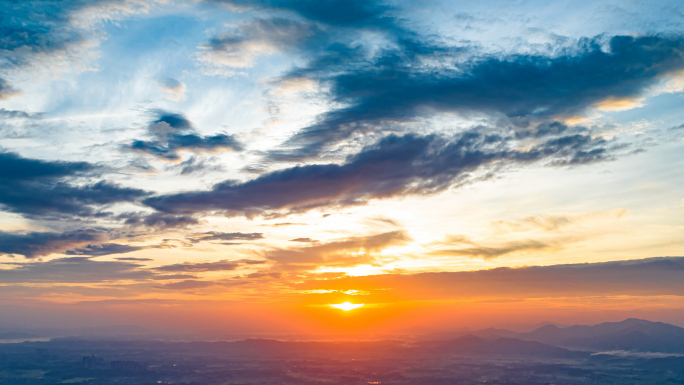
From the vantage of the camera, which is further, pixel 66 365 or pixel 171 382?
pixel 66 365

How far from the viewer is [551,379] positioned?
164 metres

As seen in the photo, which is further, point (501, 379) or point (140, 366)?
point (140, 366)

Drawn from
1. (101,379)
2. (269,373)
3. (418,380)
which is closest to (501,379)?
(418,380)

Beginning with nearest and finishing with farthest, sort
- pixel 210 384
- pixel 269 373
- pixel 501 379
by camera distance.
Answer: pixel 210 384
pixel 501 379
pixel 269 373

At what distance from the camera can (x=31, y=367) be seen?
18425 cm

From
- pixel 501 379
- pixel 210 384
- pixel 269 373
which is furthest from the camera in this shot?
pixel 269 373

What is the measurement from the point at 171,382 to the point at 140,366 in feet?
154

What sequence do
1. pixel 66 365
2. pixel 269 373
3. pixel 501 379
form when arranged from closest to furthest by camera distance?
pixel 501 379 < pixel 269 373 < pixel 66 365

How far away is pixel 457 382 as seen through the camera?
155m

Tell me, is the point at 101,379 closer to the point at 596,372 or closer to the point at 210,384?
the point at 210,384

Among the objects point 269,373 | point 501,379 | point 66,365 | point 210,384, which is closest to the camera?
point 210,384

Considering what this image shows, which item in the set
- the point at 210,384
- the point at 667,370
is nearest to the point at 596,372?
the point at 667,370

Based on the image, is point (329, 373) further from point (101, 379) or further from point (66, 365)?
point (66, 365)

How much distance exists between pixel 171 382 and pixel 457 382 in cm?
10929
